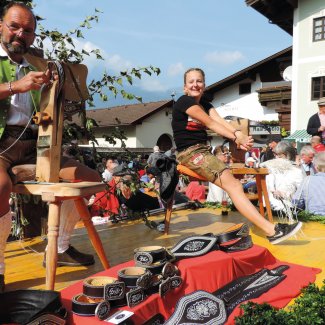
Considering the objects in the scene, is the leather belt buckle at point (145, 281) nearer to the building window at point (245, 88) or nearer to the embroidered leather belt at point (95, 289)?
the embroidered leather belt at point (95, 289)

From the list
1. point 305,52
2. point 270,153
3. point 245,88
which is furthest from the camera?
point 245,88

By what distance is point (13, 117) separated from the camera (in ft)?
9.03

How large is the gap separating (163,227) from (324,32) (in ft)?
63.8

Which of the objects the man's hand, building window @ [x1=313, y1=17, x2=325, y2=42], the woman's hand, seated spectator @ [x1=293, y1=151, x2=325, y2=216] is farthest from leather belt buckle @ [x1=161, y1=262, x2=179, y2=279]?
building window @ [x1=313, y1=17, x2=325, y2=42]

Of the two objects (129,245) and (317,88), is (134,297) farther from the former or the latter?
(317,88)

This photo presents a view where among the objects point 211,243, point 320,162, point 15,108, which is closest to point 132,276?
point 211,243

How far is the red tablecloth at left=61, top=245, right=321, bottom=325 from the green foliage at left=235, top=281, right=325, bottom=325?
14cm

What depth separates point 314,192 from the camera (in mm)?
5492

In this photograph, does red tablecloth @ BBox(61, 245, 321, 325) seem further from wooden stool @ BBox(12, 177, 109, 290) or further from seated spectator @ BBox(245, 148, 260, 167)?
seated spectator @ BBox(245, 148, 260, 167)

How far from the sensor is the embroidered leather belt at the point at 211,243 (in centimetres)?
273

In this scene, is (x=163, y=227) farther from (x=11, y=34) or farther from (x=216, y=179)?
(x=11, y=34)

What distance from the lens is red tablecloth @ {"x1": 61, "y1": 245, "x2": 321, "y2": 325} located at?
2.14 metres

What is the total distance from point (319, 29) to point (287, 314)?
2156 centimetres

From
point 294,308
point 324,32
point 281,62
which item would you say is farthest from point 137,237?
point 281,62
